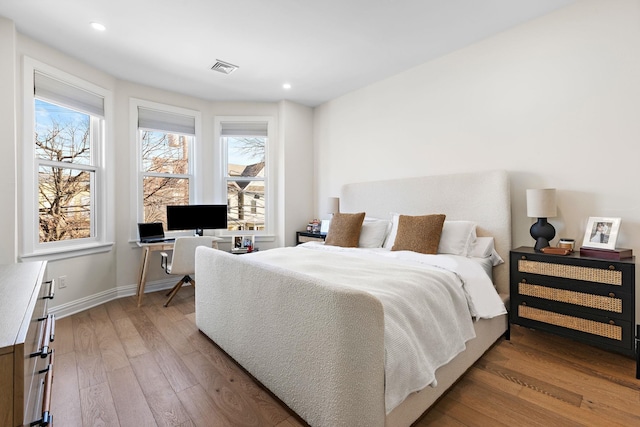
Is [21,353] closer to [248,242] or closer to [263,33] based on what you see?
[263,33]

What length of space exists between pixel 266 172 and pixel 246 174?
0.31 metres

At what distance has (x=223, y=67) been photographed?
130 inches

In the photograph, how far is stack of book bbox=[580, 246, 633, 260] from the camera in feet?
6.52

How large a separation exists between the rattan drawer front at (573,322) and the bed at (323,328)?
8.6 inches

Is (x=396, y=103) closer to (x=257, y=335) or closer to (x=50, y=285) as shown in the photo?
(x=257, y=335)

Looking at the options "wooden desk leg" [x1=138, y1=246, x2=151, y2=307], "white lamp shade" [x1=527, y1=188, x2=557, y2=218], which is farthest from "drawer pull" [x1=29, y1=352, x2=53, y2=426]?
"white lamp shade" [x1=527, y1=188, x2=557, y2=218]

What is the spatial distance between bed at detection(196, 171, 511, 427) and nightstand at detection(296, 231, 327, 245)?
1330mm

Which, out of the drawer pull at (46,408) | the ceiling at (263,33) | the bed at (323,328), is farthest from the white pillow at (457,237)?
the drawer pull at (46,408)

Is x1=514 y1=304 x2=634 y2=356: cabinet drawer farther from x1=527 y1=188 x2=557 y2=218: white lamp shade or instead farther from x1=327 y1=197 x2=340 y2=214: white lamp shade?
x1=327 y1=197 x2=340 y2=214: white lamp shade

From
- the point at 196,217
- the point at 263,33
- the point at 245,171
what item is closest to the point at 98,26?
the point at 263,33

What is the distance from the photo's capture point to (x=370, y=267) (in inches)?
83.8

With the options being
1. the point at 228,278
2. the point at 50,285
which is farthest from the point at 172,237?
the point at 228,278

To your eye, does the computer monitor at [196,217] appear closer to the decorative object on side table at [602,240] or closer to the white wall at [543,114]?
the white wall at [543,114]

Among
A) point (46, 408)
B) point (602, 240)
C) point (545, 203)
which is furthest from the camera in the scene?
point (545, 203)
